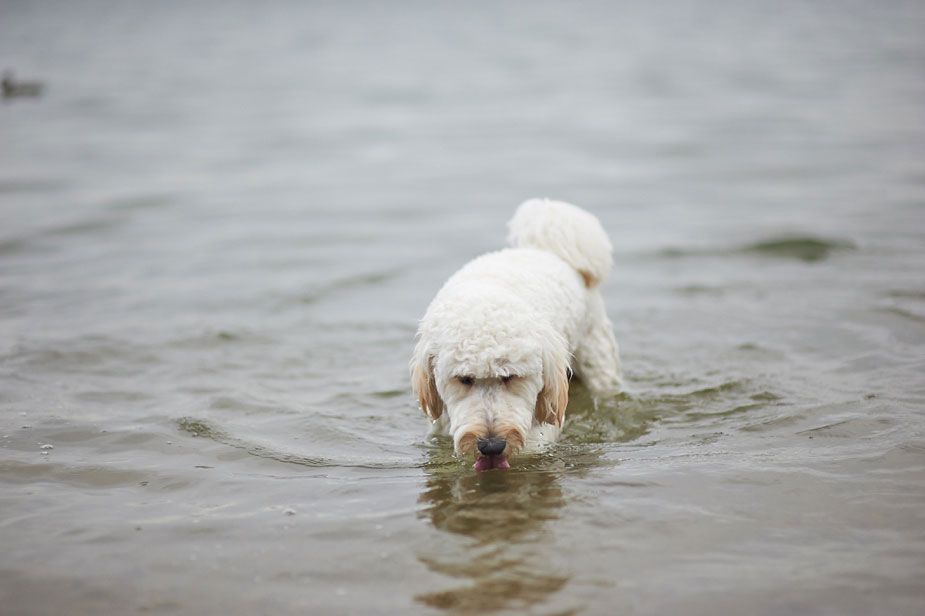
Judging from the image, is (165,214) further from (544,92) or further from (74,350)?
(544,92)

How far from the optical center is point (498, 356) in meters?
4.58

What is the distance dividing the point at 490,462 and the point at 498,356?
0.57 m

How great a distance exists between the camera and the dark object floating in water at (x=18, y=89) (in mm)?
23781

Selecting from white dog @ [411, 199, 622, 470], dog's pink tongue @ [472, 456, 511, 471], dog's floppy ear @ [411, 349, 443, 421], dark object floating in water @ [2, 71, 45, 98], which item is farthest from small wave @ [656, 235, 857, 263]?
dark object floating in water @ [2, 71, 45, 98]

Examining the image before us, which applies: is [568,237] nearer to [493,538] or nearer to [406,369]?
[406,369]

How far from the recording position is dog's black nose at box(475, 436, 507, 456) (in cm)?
452

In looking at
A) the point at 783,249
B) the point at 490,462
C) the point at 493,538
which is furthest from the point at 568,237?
the point at 783,249

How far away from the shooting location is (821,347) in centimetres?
697

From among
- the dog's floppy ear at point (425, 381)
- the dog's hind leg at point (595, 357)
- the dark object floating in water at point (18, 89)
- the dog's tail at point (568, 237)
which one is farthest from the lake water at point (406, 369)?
the dark object floating in water at point (18, 89)

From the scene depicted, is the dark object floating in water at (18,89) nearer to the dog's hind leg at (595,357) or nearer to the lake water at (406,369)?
the lake water at (406,369)

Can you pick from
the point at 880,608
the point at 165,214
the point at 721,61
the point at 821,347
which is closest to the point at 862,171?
the point at 821,347

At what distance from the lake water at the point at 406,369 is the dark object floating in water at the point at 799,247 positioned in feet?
0.15

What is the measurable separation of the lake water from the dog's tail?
0.97 meters

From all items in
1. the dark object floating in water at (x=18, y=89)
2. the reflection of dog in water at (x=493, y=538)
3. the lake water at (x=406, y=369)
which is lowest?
the reflection of dog in water at (x=493, y=538)
